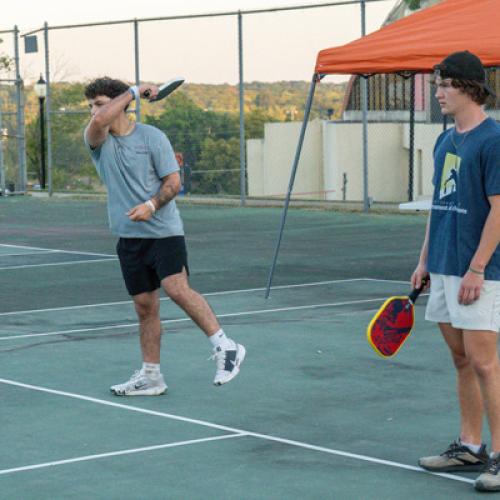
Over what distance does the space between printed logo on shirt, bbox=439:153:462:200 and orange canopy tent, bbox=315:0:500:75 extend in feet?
18.5

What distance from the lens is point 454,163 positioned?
6.43m

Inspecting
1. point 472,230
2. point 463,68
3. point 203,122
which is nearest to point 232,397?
point 472,230

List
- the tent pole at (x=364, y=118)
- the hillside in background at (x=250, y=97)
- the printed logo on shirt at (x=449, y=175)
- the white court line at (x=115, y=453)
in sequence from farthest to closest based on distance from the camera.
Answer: the hillside in background at (x=250, y=97) < the tent pole at (x=364, y=118) < the white court line at (x=115, y=453) < the printed logo on shirt at (x=449, y=175)

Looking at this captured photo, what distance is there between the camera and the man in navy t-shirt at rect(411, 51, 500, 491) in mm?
6246

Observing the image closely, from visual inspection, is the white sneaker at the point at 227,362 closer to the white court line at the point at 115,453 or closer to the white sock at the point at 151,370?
the white sock at the point at 151,370

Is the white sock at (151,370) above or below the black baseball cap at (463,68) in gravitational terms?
Answer: below

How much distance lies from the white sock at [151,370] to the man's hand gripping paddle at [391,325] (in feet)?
6.99

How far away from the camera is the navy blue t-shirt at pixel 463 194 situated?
20.5 feet

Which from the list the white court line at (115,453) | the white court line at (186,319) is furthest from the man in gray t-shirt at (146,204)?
the white court line at (186,319)

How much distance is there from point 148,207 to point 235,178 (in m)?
23.0

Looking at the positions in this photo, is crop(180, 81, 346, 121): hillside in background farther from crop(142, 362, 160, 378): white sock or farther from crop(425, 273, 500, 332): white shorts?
crop(425, 273, 500, 332): white shorts

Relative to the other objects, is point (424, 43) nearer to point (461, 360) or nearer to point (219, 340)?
point (219, 340)

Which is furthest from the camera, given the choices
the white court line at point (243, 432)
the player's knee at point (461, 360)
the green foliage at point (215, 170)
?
the green foliage at point (215, 170)

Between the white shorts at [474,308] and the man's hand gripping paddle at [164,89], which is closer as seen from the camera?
the white shorts at [474,308]
